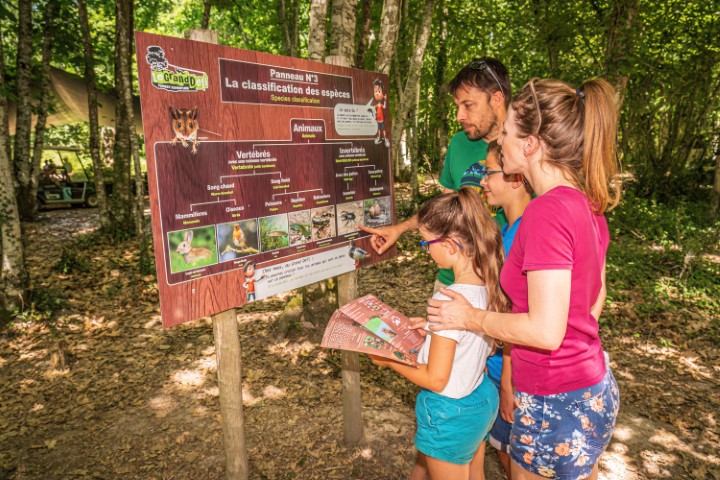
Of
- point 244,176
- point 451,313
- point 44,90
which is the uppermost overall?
point 44,90

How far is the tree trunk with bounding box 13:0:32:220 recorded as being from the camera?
6.93m

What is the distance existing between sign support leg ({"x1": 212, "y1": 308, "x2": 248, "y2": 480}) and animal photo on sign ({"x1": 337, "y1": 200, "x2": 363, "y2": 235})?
884mm

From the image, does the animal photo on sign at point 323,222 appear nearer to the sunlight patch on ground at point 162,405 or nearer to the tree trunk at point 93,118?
the sunlight patch on ground at point 162,405

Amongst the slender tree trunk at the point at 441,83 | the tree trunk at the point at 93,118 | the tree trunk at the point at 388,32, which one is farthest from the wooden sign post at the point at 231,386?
the slender tree trunk at the point at 441,83

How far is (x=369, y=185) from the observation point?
3062 mm

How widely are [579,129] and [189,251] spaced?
1.63 metres

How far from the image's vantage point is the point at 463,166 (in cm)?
291

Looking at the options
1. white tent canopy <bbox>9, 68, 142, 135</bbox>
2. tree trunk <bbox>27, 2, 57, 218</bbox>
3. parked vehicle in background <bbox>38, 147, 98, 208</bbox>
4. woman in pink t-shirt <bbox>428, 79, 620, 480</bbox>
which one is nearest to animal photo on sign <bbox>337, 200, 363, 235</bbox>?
woman in pink t-shirt <bbox>428, 79, 620, 480</bbox>

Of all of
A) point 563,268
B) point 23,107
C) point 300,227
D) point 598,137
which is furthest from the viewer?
point 23,107

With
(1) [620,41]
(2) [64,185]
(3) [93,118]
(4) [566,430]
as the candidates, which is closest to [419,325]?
(4) [566,430]

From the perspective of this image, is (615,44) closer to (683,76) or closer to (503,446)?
(683,76)

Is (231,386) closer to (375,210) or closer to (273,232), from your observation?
(273,232)

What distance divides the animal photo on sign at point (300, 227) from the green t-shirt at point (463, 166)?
2.80 feet

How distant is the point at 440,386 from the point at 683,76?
12157mm
